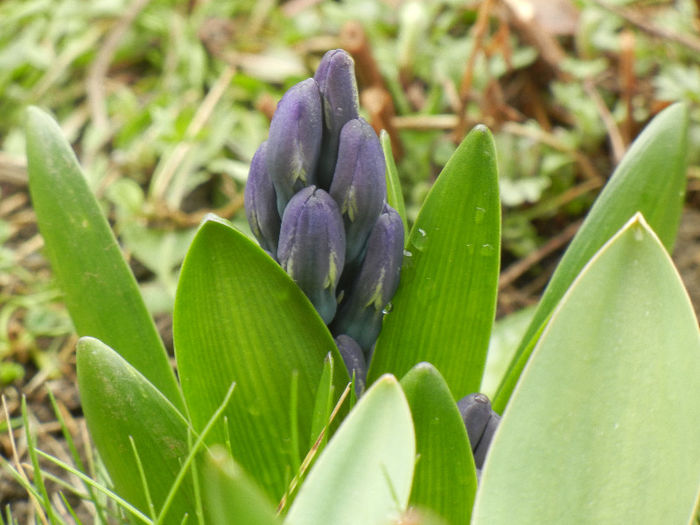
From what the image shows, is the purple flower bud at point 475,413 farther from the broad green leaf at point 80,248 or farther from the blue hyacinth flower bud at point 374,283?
the broad green leaf at point 80,248

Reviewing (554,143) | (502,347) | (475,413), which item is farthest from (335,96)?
(554,143)

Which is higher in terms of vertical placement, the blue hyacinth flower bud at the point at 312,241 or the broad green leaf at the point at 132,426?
the blue hyacinth flower bud at the point at 312,241

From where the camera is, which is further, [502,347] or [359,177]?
[502,347]

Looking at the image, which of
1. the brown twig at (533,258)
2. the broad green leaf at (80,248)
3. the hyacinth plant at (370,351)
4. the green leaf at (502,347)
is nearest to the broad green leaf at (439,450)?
the hyacinth plant at (370,351)

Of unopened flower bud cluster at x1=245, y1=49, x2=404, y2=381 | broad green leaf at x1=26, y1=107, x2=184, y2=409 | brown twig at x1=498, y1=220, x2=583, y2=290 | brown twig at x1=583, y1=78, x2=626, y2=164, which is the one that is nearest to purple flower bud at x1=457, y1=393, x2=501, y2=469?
unopened flower bud cluster at x1=245, y1=49, x2=404, y2=381

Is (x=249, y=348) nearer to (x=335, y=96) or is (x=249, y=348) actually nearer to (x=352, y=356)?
(x=352, y=356)

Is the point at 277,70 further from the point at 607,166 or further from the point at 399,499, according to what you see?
the point at 399,499

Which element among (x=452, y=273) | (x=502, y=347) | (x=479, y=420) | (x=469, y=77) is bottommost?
(x=502, y=347)
